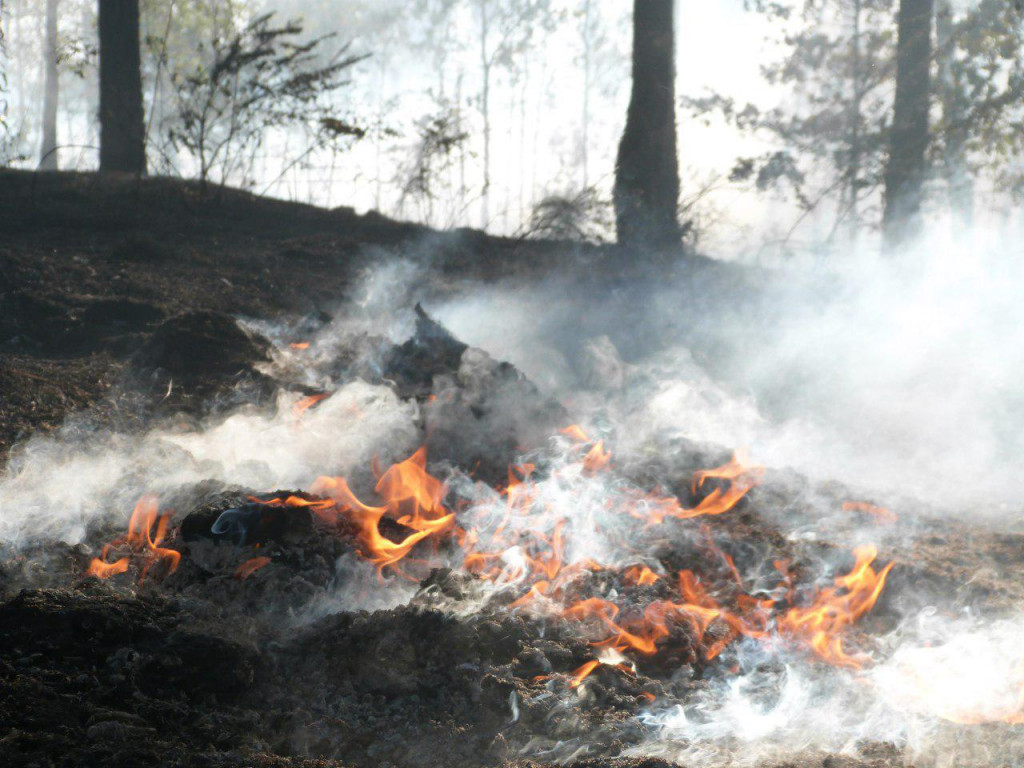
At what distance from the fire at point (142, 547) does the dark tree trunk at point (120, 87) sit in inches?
252

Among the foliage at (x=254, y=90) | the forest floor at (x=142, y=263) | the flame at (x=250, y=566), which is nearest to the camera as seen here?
the flame at (x=250, y=566)

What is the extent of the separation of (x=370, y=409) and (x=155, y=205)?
4581mm

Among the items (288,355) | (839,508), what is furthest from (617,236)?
(839,508)

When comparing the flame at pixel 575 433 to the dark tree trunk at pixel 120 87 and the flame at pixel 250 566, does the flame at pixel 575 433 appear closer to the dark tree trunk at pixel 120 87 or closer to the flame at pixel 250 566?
the flame at pixel 250 566

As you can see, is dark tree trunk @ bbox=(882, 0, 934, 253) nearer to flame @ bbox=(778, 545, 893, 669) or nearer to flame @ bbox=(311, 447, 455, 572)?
flame @ bbox=(778, 545, 893, 669)

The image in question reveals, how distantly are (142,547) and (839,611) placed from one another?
10.0 feet

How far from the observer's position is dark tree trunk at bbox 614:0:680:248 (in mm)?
9102

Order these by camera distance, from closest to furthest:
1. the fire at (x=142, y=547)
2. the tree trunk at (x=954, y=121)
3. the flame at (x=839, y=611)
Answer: the flame at (x=839, y=611), the fire at (x=142, y=547), the tree trunk at (x=954, y=121)

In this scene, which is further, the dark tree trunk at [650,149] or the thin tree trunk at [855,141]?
the thin tree trunk at [855,141]

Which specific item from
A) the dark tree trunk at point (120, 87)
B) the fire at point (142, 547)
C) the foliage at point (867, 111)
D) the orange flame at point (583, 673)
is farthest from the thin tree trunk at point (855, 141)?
the fire at point (142, 547)

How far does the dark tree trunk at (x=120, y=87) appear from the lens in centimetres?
923

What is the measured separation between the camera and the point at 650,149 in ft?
29.9

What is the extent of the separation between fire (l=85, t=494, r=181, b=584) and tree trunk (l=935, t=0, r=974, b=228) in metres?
9.46

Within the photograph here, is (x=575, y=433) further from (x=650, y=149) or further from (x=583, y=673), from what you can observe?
(x=650, y=149)
